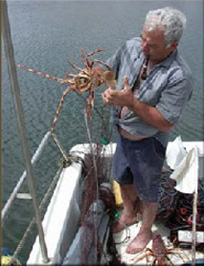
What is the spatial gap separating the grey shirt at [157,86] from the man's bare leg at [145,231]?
45 cm

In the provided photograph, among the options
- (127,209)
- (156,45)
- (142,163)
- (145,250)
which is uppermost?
(156,45)

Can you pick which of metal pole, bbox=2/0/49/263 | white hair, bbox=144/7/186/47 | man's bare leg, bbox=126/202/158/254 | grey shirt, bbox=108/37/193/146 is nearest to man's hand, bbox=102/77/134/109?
grey shirt, bbox=108/37/193/146

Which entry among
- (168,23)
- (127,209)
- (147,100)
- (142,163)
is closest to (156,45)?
(168,23)

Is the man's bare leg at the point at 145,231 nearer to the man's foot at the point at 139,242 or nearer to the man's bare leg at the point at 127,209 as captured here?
the man's foot at the point at 139,242

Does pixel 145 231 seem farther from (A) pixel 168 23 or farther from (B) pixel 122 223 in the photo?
(A) pixel 168 23

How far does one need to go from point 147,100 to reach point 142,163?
40 cm

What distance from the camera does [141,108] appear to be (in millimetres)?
1706

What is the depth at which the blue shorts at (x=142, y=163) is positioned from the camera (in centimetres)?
200

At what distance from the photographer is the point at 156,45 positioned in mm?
1712

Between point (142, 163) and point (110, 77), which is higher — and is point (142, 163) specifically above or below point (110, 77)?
below

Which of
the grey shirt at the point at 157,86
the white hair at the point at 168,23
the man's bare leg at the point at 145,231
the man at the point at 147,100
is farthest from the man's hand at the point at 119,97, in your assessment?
the man's bare leg at the point at 145,231

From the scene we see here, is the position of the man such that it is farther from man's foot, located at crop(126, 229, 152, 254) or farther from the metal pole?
the metal pole

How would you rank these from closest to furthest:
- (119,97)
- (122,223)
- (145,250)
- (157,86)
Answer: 1. (119,97)
2. (157,86)
3. (145,250)
4. (122,223)

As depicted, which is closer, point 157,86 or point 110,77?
point 157,86
